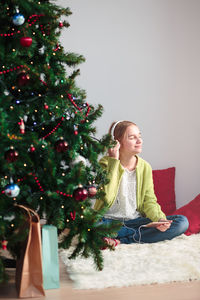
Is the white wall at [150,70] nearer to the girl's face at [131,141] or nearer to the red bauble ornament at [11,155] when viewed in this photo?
the girl's face at [131,141]

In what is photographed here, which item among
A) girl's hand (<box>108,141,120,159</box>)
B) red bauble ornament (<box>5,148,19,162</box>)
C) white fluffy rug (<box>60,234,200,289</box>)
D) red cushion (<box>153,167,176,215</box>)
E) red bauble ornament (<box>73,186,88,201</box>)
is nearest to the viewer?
red bauble ornament (<box>5,148,19,162</box>)

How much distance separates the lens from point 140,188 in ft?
9.15

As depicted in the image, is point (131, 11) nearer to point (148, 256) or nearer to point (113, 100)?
point (113, 100)

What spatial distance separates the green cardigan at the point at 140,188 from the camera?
2.64 m

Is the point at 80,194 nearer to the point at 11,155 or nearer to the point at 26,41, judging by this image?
the point at 11,155

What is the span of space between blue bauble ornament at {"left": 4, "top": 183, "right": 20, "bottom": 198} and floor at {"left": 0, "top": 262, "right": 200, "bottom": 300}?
428mm

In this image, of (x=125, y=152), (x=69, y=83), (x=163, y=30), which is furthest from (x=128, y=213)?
(x=163, y=30)

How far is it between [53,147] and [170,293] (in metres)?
0.78

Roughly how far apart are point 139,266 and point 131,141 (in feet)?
2.78

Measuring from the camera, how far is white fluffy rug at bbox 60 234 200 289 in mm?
1952

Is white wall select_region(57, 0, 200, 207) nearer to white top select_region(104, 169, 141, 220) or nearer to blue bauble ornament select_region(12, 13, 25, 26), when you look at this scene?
white top select_region(104, 169, 141, 220)

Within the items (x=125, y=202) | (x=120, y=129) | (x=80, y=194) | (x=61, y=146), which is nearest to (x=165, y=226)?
(x=125, y=202)

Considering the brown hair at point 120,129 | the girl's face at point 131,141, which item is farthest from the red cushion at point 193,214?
the brown hair at point 120,129

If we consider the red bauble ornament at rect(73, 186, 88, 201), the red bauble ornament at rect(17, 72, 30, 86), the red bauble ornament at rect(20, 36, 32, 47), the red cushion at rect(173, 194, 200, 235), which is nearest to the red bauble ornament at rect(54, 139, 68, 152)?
the red bauble ornament at rect(73, 186, 88, 201)
